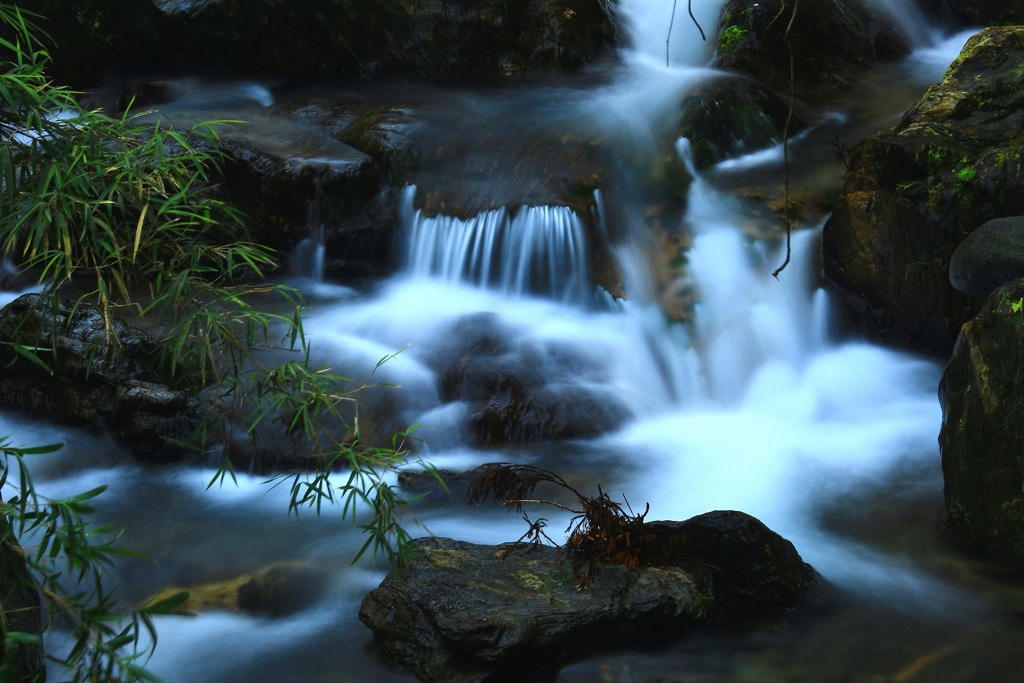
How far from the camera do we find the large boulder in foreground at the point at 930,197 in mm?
6168

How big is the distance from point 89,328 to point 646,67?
6698 mm

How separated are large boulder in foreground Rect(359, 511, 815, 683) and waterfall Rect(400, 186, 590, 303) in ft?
11.7

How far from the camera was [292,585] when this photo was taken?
4523 mm

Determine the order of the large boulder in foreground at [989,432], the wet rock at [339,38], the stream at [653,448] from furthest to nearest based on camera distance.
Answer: the wet rock at [339,38] < the large boulder in foreground at [989,432] < the stream at [653,448]

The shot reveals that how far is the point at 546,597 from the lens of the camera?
3785 mm

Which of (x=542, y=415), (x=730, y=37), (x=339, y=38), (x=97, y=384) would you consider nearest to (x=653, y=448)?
(x=542, y=415)

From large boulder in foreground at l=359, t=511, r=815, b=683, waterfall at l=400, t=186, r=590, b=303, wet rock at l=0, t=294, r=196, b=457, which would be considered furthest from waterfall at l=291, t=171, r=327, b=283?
large boulder in foreground at l=359, t=511, r=815, b=683

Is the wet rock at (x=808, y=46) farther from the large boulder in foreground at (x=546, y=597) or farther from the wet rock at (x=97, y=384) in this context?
the large boulder in foreground at (x=546, y=597)

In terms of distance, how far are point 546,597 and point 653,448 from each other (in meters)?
2.40

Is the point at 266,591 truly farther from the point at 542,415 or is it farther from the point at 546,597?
the point at 542,415

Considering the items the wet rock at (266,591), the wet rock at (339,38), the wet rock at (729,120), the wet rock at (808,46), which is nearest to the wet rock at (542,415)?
the wet rock at (266,591)

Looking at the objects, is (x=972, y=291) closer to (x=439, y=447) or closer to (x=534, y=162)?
(x=439, y=447)

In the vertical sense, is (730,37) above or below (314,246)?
above

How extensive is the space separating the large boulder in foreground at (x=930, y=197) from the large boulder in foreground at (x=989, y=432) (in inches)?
65.7
